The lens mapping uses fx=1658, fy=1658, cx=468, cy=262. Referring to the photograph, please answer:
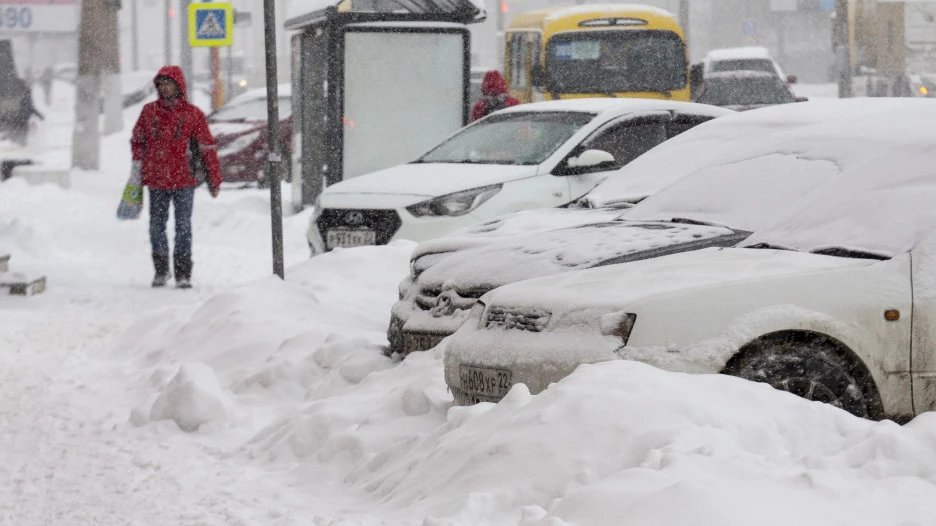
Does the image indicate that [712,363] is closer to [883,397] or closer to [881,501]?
[883,397]

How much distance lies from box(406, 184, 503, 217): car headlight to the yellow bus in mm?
10108

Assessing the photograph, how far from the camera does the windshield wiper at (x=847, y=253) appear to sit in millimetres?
6129

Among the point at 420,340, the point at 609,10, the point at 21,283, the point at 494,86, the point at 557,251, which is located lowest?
the point at 21,283

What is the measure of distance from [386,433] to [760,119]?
383cm

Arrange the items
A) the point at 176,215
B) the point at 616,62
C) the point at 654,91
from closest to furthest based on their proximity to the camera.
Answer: the point at 176,215 → the point at 654,91 → the point at 616,62

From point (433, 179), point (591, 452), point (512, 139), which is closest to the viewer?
point (591, 452)

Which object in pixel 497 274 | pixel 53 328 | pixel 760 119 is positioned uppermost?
pixel 760 119

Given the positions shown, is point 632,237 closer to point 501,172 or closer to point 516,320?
point 516,320

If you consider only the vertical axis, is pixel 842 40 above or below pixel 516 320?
above

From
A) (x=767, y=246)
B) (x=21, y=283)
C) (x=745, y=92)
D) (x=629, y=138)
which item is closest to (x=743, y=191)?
(x=767, y=246)

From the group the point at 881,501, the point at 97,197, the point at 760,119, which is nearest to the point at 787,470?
the point at 881,501

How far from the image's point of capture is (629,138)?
1183 centimetres

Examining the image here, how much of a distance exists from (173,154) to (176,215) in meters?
0.47

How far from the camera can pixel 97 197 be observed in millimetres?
21141
